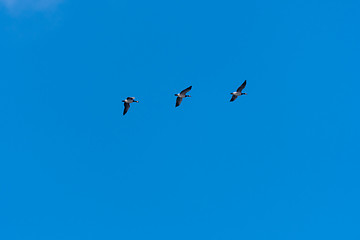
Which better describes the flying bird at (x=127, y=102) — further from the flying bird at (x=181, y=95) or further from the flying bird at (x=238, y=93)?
the flying bird at (x=238, y=93)

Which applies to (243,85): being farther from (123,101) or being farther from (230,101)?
(123,101)

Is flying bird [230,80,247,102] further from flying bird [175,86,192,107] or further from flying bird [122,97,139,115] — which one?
flying bird [122,97,139,115]

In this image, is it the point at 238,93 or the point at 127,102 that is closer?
the point at 127,102

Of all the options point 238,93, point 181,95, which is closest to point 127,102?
point 181,95

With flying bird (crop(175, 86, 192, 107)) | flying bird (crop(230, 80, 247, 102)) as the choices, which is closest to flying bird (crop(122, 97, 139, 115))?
flying bird (crop(175, 86, 192, 107))

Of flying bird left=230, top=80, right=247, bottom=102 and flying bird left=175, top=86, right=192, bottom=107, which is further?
flying bird left=230, top=80, right=247, bottom=102

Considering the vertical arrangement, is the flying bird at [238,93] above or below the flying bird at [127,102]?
above

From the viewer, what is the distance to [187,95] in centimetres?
8375

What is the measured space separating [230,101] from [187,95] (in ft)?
28.7

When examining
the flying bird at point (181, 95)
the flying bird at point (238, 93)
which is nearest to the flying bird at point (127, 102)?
the flying bird at point (181, 95)

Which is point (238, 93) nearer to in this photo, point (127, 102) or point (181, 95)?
point (181, 95)

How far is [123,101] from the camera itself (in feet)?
272

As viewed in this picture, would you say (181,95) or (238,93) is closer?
(181,95)

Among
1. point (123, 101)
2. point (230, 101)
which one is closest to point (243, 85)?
point (230, 101)
